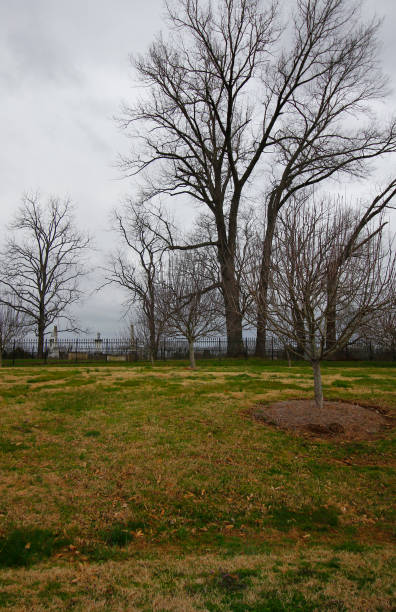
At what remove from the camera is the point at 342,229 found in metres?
8.20

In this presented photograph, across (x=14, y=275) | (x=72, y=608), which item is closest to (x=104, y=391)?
(x=72, y=608)

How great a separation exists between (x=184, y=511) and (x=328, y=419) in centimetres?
399

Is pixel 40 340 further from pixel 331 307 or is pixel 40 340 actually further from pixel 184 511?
pixel 184 511

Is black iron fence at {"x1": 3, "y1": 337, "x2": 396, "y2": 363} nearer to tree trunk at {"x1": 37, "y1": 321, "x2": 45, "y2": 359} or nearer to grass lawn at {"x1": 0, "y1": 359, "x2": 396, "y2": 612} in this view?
tree trunk at {"x1": 37, "y1": 321, "x2": 45, "y2": 359}

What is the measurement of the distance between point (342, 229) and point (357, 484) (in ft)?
15.4

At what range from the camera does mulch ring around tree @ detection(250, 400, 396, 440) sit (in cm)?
777

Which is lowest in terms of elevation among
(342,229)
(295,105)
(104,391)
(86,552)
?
(86,552)

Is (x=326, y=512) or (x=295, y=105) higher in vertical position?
(x=295, y=105)

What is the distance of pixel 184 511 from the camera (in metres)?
5.35

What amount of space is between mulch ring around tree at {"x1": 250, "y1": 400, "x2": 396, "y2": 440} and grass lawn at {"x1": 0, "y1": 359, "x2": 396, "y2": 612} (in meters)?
0.34

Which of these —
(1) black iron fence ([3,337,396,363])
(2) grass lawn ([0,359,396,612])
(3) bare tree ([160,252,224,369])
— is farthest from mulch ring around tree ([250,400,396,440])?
(1) black iron fence ([3,337,396,363])

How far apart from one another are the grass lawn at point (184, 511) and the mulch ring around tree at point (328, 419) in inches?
13.4

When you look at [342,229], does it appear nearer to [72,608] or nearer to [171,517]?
[171,517]

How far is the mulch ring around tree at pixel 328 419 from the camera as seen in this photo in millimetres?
7773
